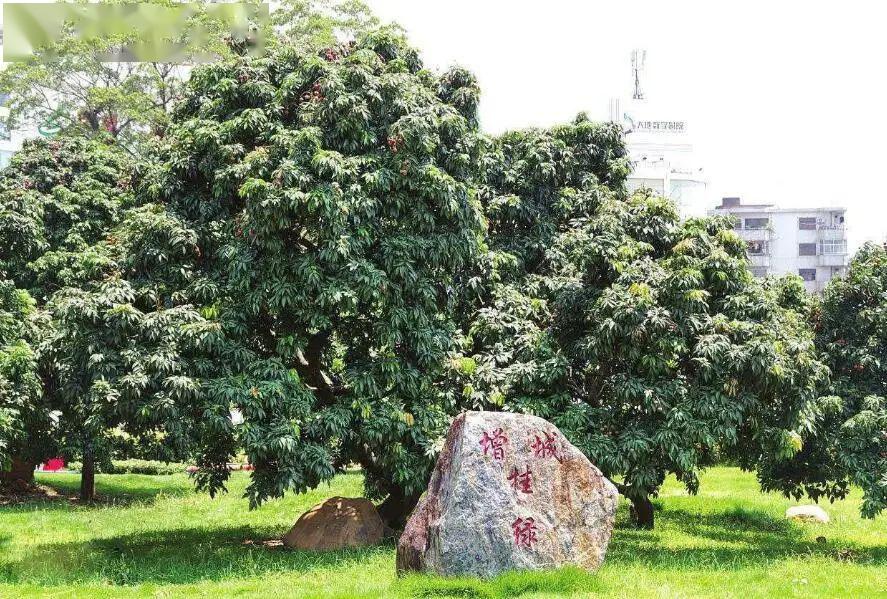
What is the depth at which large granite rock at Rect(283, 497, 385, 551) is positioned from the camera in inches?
602

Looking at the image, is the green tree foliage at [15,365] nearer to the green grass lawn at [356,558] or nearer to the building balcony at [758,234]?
the green grass lawn at [356,558]

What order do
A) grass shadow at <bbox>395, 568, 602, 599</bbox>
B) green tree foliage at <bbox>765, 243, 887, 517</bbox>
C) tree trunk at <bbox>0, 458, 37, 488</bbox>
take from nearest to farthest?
grass shadow at <bbox>395, 568, 602, 599</bbox>
green tree foliage at <bbox>765, 243, 887, 517</bbox>
tree trunk at <bbox>0, 458, 37, 488</bbox>

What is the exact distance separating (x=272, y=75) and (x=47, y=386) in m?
8.99

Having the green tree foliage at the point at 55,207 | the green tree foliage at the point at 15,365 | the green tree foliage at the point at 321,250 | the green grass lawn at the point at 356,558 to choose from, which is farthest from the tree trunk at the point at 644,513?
the green tree foliage at the point at 55,207

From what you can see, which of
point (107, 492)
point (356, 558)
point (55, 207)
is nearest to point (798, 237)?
point (107, 492)

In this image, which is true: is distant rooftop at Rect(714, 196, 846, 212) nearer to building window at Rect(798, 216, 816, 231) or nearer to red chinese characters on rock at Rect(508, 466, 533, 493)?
building window at Rect(798, 216, 816, 231)

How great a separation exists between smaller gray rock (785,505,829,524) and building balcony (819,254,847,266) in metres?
42.7

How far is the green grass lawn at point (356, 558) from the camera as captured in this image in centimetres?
1172

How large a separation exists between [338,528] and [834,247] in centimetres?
5280

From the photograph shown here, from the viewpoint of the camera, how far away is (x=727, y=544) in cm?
1673

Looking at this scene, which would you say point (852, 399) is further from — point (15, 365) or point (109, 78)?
point (109, 78)

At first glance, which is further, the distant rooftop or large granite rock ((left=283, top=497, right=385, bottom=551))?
the distant rooftop

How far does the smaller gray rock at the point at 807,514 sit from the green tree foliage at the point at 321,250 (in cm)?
1011

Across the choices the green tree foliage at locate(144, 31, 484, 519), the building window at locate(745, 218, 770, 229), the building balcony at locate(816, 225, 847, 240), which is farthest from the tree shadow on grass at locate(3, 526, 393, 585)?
the building balcony at locate(816, 225, 847, 240)
